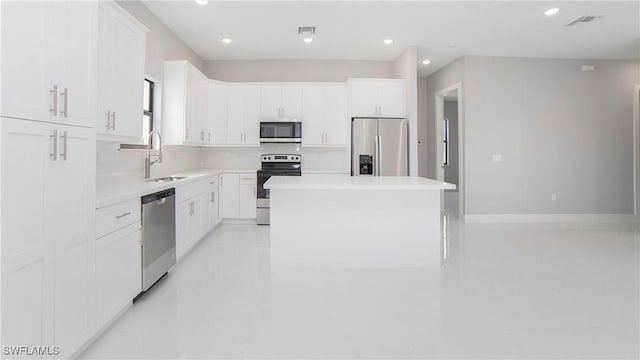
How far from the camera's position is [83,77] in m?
1.95

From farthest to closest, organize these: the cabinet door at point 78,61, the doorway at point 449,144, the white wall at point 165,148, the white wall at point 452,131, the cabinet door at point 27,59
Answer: the white wall at point 452,131 → the doorway at point 449,144 → the white wall at point 165,148 → the cabinet door at point 78,61 → the cabinet door at point 27,59

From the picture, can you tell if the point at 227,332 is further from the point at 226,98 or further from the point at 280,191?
the point at 226,98

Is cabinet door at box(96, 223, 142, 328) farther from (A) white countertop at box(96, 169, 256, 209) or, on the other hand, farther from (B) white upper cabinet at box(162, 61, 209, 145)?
(B) white upper cabinet at box(162, 61, 209, 145)

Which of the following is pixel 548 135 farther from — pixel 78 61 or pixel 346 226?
pixel 78 61

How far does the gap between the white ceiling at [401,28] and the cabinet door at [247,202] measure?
7.17ft

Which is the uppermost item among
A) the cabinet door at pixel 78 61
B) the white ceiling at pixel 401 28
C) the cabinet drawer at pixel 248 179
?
the white ceiling at pixel 401 28

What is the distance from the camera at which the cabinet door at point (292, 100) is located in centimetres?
580

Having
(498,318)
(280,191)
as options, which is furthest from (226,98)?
(498,318)

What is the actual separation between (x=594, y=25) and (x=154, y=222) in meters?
5.57

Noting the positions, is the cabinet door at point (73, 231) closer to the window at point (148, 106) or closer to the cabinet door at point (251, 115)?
the window at point (148, 106)

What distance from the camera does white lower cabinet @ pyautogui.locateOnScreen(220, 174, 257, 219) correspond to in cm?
568

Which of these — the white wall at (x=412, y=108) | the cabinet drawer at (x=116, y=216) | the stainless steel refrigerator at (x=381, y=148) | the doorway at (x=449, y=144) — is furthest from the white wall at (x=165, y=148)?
the doorway at (x=449, y=144)

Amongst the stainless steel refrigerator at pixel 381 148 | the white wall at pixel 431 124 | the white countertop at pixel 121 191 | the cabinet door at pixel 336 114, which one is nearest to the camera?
the white countertop at pixel 121 191

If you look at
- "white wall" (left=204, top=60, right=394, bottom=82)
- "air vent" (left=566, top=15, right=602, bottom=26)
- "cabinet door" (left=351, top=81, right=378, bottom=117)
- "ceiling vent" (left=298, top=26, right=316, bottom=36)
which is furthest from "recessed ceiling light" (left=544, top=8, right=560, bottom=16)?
"ceiling vent" (left=298, top=26, right=316, bottom=36)
